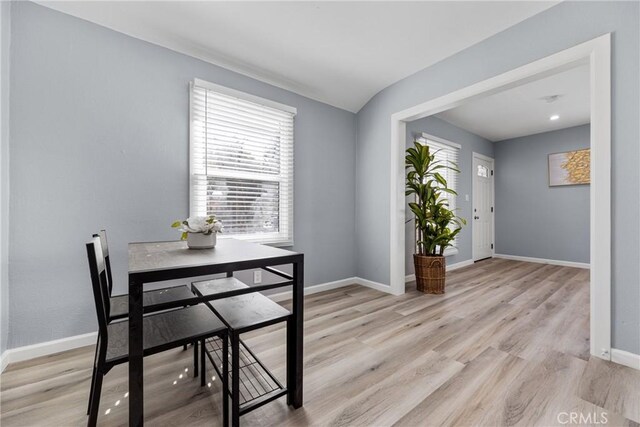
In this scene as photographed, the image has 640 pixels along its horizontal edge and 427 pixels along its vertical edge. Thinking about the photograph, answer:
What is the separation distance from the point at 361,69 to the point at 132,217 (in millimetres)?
2684

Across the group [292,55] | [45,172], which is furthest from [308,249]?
[45,172]

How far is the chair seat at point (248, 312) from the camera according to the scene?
126 cm

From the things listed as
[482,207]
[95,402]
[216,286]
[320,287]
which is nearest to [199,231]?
[216,286]

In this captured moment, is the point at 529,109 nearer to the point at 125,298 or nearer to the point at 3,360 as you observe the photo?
the point at 125,298

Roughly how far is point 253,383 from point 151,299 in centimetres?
78

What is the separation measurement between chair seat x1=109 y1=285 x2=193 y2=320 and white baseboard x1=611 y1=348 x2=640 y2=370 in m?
2.82

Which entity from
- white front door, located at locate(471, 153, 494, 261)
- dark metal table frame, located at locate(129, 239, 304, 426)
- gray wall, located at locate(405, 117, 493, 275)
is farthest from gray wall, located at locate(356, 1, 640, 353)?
white front door, located at locate(471, 153, 494, 261)

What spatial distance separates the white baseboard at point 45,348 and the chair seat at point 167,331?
106 centimetres

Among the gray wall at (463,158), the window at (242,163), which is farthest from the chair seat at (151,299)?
the gray wall at (463,158)

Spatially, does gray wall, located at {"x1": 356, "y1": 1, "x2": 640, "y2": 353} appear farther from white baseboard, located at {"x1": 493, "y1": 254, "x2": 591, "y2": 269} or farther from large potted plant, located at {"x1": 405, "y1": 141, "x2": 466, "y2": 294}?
white baseboard, located at {"x1": 493, "y1": 254, "x2": 591, "y2": 269}

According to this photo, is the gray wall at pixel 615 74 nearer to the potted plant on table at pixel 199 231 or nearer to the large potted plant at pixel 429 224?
the large potted plant at pixel 429 224

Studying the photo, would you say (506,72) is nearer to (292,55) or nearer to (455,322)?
(292,55)

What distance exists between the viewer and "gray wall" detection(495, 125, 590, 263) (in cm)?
481

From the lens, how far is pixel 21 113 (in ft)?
5.87
